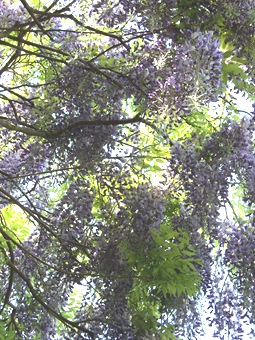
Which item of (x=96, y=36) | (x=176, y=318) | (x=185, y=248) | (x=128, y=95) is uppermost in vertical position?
(x=96, y=36)

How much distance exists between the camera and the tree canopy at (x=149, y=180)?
376cm

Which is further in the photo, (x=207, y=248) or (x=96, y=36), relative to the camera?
(x=96, y=36)

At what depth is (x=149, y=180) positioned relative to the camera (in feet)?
13.3

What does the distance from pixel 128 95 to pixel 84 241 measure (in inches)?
42.0

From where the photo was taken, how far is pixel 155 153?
4832mm

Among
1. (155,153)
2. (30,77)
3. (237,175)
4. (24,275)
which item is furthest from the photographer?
(30,77)

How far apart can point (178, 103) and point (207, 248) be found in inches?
39.0

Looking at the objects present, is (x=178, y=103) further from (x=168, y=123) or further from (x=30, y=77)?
(x=30, y=77)

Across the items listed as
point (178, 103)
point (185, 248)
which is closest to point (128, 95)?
point (178, 103)

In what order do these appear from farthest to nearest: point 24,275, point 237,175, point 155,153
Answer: point 155,153 → point 24,275 → point 237,175

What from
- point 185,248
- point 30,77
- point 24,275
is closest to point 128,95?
point 185,248

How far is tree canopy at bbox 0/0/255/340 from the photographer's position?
376 cm

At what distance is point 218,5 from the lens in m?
3.96

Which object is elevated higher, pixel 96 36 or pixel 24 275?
pixel 96 36
